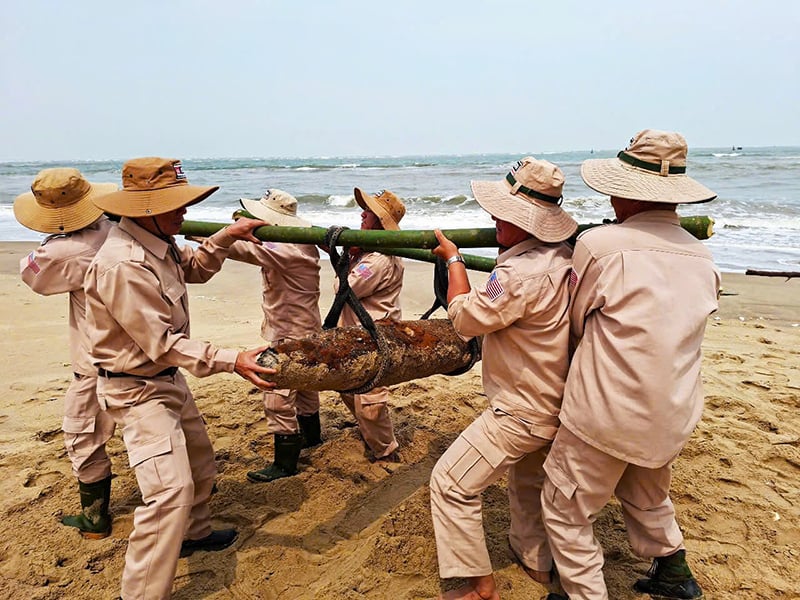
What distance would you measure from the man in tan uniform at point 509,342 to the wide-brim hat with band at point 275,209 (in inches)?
61.0

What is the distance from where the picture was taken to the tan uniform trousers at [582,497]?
247 centimetres

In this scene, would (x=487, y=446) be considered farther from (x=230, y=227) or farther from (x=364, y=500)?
(x=230, y=227)

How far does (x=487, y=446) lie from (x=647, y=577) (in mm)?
1117

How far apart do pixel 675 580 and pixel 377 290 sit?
2.30 metres

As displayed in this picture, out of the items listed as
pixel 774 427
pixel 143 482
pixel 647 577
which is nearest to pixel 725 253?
pixel 774 427

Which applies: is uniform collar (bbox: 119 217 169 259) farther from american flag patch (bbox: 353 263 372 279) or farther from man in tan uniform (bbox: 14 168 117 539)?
american flag patch (bbox: 353 263 372 279)

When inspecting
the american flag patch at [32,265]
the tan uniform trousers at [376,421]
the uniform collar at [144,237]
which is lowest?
the tan uniform trousers at [376,421]

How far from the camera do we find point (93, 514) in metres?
3.41

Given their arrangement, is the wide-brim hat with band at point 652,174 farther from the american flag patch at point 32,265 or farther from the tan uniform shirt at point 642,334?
the american flag patch at point 32,265

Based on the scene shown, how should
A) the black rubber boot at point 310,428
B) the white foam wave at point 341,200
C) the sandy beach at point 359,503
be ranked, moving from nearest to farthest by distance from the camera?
the sandy beach at point 359,503
the black rubber boot at point 310,428
the white foam wave at point 341,200

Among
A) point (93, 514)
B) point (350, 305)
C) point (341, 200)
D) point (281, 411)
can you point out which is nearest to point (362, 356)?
point (350, 305)

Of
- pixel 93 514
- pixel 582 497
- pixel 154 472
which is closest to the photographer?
pixel 582 497

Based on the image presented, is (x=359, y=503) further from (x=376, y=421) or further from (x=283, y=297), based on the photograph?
(x=283, y=297)

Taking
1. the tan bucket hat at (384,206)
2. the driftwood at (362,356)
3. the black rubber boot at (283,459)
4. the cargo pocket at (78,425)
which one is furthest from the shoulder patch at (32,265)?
the tan bucket hat at (384,206)
